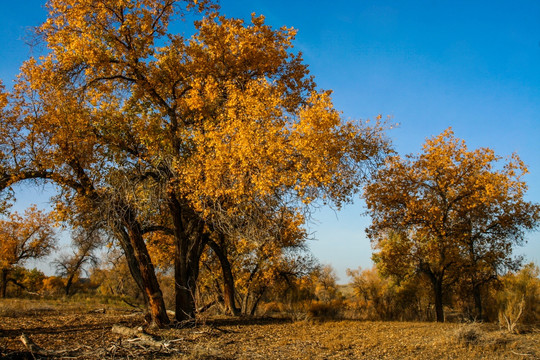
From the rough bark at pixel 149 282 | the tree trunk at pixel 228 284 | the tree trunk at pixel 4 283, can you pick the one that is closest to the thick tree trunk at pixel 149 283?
the rough bark at pixel 149 282

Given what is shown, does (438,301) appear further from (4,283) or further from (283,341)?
(4,283)

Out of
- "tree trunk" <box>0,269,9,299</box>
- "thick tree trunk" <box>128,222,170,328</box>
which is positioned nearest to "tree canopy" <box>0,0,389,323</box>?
"thick tree trunk" <box>128,222,170,328</box>

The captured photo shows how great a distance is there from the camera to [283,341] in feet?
27.8

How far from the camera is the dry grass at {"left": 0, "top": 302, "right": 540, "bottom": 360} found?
707 cm

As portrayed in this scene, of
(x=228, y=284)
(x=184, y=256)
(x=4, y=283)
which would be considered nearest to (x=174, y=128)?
(x=184, y=256)

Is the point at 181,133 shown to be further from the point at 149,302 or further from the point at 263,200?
the point at 149,302

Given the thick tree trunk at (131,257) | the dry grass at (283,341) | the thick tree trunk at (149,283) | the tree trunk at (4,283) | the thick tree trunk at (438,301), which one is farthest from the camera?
the tree trunk at (4,283)

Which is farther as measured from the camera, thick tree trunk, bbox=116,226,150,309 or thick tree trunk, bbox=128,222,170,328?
thick tree trunk, bbox=116,226,150,309

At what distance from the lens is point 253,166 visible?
28.1ft

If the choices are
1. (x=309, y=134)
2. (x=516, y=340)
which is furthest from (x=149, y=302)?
(x=516, y=340)

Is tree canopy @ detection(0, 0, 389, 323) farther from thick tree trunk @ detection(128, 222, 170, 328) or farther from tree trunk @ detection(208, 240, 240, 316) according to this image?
tree trunk @ detection(208, 240, 240, 316)

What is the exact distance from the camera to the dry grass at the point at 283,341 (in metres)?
7.07

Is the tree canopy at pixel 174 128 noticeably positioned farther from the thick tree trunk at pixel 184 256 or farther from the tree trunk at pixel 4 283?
the tree trunk at pixel 4 283

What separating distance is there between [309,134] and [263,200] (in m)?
1.96
